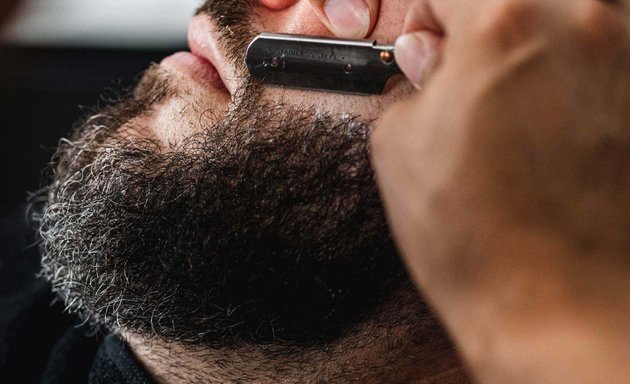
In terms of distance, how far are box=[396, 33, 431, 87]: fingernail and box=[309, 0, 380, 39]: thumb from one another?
0.16 meters

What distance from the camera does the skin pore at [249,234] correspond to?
983mm

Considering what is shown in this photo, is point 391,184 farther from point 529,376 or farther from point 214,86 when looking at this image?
point 214,86

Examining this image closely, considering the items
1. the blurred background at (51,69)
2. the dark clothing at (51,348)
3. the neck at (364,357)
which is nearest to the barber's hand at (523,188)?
the neck at (364,357)

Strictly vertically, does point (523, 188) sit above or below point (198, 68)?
above

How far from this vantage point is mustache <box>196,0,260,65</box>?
1074mm

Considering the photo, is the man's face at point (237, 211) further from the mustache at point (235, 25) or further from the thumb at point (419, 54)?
the thumb at point (419, 54)

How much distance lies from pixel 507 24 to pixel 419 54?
13 cm

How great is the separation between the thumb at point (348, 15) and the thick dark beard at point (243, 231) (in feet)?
0.35

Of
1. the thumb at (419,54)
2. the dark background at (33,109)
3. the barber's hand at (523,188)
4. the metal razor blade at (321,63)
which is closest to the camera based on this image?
the barber's hand at (523,188)

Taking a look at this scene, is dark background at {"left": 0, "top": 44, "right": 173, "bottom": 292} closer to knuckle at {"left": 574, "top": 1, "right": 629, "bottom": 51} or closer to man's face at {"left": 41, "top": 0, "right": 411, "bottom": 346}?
man's face at {"left": 41, "top": 0, "right": 411, "bottom": 346}

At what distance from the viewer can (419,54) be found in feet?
2.65

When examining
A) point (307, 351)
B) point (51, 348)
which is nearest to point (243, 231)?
point (307, 351)

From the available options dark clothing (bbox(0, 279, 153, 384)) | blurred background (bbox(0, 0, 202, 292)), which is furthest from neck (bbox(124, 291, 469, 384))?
blurred background (bbox(0, 0, 202, 292))

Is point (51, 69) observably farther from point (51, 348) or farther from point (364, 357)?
point (364, 357)
